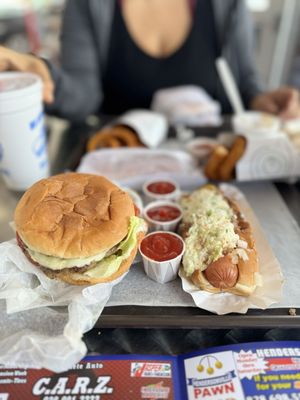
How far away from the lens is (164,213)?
3.43 ft

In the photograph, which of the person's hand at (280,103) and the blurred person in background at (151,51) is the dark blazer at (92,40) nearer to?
the blurred person in background at (151,51)

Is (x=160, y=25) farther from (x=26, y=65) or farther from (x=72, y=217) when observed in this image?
(x=72, y=217)

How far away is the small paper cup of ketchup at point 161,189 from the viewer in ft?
3.75

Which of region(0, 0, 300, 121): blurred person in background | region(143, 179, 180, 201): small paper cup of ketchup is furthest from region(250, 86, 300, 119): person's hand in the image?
region(143, 179, 180, 201): small paper cup of ketchup

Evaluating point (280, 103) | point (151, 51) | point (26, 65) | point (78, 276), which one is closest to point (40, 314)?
point (78, 276)

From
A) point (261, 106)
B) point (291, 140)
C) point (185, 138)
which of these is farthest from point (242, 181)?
point (261, 106)

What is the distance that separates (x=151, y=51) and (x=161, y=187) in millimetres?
995

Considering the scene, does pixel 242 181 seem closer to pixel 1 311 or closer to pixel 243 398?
pixel 243 398

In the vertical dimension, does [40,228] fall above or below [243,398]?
above

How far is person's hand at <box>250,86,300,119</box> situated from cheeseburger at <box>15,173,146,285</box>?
1.02 metres

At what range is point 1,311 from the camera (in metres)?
0.83

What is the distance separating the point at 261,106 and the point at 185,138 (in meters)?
0.43

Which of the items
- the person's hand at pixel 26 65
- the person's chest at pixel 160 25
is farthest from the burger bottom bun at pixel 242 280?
the person's chest at pixel 160 25

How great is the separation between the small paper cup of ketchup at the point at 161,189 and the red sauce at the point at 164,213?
0.08 metres
